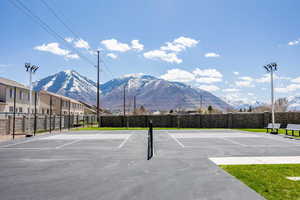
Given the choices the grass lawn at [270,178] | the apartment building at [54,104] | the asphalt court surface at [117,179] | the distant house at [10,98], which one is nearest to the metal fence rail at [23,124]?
the distant house at [10,98]

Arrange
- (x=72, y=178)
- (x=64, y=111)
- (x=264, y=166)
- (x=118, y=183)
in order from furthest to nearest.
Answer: (x=64, y=111) → (x=264, y=166) → (x=72, y=178) → (x=118, y=183)

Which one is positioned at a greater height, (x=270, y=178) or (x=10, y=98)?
(x=10, y=98)

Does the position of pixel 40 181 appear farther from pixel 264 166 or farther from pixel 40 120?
pixel 40 120

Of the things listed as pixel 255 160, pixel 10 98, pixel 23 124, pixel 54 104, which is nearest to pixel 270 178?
pixel 255 160

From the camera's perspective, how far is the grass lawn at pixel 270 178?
5199mm

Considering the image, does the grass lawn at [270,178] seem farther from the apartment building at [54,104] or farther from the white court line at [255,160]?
the apartment building at [54,104]

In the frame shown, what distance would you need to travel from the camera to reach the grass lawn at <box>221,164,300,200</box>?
17.1 ft

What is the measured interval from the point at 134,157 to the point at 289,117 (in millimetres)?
30612

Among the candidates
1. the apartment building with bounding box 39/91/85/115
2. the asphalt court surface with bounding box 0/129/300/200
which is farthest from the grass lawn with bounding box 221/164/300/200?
the apartment building with bounding box 39/91/85/115

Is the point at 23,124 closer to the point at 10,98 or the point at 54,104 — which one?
the point at 10,98

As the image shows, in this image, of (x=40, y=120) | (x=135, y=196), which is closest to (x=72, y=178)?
(x=135, y=196)

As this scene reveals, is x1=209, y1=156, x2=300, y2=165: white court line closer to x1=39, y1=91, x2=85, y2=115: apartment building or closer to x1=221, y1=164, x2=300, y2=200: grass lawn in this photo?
x1=221, y1=164, x2=300, y2=200: grass lawn

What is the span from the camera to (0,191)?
5492mm

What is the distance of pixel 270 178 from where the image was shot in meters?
6.32
